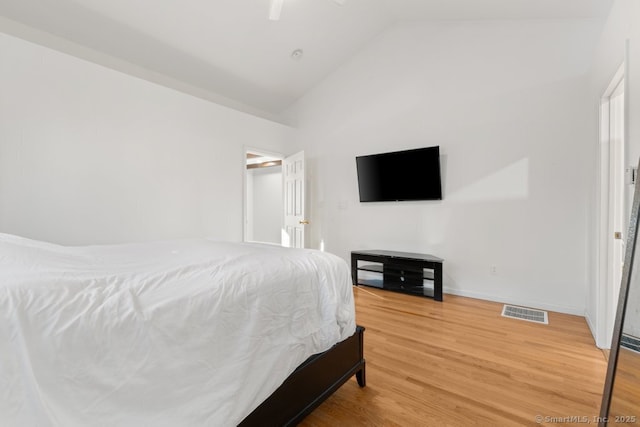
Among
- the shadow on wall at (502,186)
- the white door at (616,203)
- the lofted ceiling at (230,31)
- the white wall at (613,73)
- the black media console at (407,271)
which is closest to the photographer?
the white wall at (613,73)

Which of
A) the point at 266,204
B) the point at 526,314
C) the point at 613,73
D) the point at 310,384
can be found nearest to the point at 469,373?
the point at 310,384

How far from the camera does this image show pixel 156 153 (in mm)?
3598

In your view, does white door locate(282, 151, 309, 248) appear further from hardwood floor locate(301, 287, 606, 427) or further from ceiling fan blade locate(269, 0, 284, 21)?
ceiling fan blade locate(269, 0, 284, 21)

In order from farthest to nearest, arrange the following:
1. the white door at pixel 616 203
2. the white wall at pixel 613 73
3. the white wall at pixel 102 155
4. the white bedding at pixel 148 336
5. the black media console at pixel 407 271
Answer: the black media console at pixel 407 271
the white wall at pixel 102 155
the white door at pixel 616 203
the white wall at pixel 613 73
the white bedding at pixel 148 336

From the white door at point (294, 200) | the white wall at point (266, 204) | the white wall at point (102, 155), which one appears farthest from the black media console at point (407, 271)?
the white wall at point (266, 204)

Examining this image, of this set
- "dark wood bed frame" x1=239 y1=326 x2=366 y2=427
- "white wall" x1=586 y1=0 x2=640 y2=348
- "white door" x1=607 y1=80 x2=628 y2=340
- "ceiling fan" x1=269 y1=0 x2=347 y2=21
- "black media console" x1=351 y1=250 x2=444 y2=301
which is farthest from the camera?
"black media console" x1=351 y1=250 x2=444 y2=301

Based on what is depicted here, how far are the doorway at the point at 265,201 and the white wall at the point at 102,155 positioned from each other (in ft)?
12.3

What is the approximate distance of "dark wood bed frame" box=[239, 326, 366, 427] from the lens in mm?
1282

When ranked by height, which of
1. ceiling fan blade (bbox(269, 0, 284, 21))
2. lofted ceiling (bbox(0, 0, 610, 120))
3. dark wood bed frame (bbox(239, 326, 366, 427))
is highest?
lofted ceiling (bbox(0, 0, 610, 120))

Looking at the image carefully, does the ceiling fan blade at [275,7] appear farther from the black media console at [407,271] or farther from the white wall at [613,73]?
the black media console at [407,271]

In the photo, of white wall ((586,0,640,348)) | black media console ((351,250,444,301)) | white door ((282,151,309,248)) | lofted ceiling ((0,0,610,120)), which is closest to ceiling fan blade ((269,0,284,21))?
lofted ceiling ((0,0,610,120))

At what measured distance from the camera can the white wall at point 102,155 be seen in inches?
106

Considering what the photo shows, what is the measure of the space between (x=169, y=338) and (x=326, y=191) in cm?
445

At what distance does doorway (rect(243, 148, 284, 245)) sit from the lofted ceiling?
325 cm
